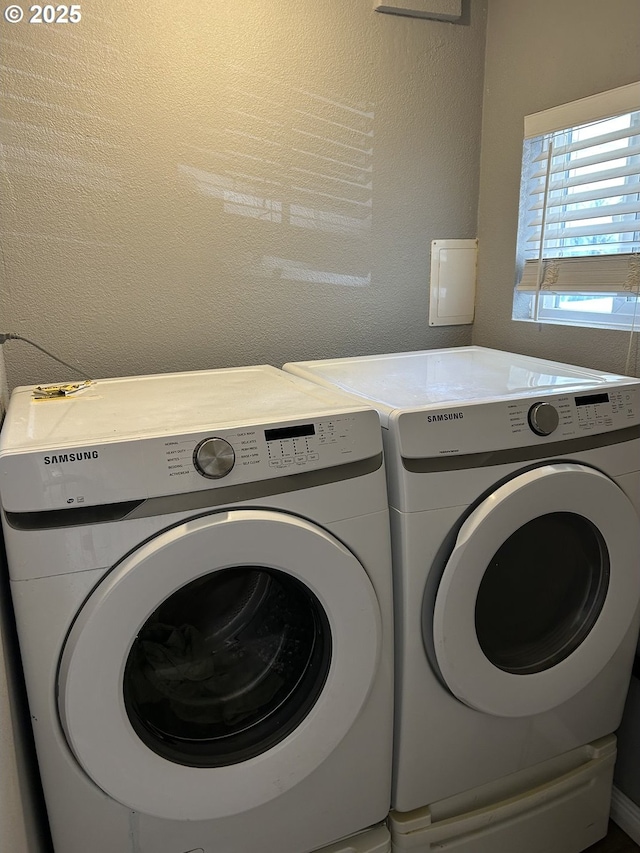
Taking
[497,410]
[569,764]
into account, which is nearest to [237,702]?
[497,410]

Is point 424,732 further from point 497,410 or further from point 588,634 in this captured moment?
point 497,410

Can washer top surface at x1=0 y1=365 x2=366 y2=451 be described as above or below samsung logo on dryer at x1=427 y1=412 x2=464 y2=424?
above

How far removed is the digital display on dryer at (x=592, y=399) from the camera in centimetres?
119

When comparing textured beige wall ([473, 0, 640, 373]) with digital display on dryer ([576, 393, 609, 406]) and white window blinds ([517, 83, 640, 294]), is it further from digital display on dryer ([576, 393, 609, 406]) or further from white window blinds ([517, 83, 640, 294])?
digital display on dryer ([576, 393, 609, 406])

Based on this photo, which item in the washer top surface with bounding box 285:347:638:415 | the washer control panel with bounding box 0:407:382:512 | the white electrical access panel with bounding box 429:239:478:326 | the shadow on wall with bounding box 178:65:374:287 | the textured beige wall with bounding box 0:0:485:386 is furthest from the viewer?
the white electrical access panel with bounding box 429:239:478:326

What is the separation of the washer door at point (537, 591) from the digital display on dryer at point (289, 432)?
1.09ft

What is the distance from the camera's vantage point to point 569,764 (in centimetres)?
138

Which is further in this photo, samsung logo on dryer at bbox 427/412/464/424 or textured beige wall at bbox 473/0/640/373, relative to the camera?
textured beige wall at bbox 473/0/640/373

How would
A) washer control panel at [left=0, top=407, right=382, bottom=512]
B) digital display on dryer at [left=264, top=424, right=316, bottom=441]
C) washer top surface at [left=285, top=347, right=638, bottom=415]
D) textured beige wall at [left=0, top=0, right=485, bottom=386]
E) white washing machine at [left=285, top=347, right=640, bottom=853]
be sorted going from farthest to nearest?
textured beige wall at [left=0, top=0, right=485, bottom=386], washer top surface at [left=285, top=347, right=638, bottom=415], white washing machine at [left=285, top=347, right=640, bottom=853], digital display on dryer at [left=264, top=424, right=316, bottom=441], washer control panel at [left=0, top=407, right=382, bottom=512]

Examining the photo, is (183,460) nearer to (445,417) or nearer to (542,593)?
(445,417)

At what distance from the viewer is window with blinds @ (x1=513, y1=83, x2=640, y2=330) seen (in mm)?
1414

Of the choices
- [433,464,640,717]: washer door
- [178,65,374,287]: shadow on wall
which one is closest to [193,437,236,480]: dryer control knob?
[433,464,640,717]: washer door

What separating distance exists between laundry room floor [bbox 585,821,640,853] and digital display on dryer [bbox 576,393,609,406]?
1.06 m

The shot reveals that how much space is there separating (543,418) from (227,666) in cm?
72
